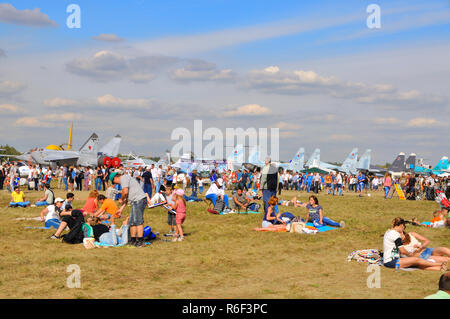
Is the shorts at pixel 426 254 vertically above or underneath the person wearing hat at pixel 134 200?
underneath

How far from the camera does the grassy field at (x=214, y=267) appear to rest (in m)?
7.91

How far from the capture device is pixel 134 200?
39.5 feet

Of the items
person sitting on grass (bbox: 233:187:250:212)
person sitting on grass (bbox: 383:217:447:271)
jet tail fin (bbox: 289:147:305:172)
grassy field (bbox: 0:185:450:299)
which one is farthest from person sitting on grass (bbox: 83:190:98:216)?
jet tail fin (bbox: 289:147:305:172)

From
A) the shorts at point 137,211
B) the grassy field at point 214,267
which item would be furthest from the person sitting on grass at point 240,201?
the shorts at point 137,211

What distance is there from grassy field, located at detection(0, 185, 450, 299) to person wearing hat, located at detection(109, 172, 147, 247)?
0.47 metres

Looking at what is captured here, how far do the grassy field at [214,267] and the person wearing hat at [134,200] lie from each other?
18.5 inches

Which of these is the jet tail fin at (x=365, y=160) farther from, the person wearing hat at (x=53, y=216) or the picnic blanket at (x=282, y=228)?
the person wearing hat at (x=53, y=216)

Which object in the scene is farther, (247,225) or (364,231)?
(247,225)

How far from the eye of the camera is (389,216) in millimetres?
19812

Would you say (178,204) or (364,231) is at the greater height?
(178,204)
